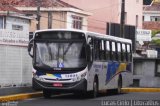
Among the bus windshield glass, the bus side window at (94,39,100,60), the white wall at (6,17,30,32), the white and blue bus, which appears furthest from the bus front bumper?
the white wall at (6,17,30,32)

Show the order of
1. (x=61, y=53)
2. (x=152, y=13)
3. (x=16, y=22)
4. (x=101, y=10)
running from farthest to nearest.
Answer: (x=152, y=13) < (x=101, y=10) < (x=16, y=22) < (x=61, y=53)

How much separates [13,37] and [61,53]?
5.06 m

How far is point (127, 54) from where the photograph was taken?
3225cm

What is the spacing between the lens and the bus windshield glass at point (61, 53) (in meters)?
24.6

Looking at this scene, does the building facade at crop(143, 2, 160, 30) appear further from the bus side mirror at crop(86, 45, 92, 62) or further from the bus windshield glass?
the bus windshield glass

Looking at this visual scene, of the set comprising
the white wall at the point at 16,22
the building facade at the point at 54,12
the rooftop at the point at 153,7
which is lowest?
the white wall at the point at 16,22

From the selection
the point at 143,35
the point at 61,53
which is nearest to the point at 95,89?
the point at 61,53

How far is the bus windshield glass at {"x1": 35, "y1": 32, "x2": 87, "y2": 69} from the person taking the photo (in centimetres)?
2461

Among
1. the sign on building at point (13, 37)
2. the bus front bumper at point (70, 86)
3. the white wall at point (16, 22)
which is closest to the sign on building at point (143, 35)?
the white wall at point (16, 22)

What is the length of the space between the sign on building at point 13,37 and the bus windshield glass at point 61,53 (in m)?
3.73

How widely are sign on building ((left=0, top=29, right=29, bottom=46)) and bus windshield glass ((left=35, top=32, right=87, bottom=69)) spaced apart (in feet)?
12.2

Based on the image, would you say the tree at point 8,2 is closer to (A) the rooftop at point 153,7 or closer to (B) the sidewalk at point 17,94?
(B) the sidewalk at point 17,94

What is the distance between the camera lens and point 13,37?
2905 centimetres

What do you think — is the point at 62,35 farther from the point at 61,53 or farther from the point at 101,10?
the point at 101,10
